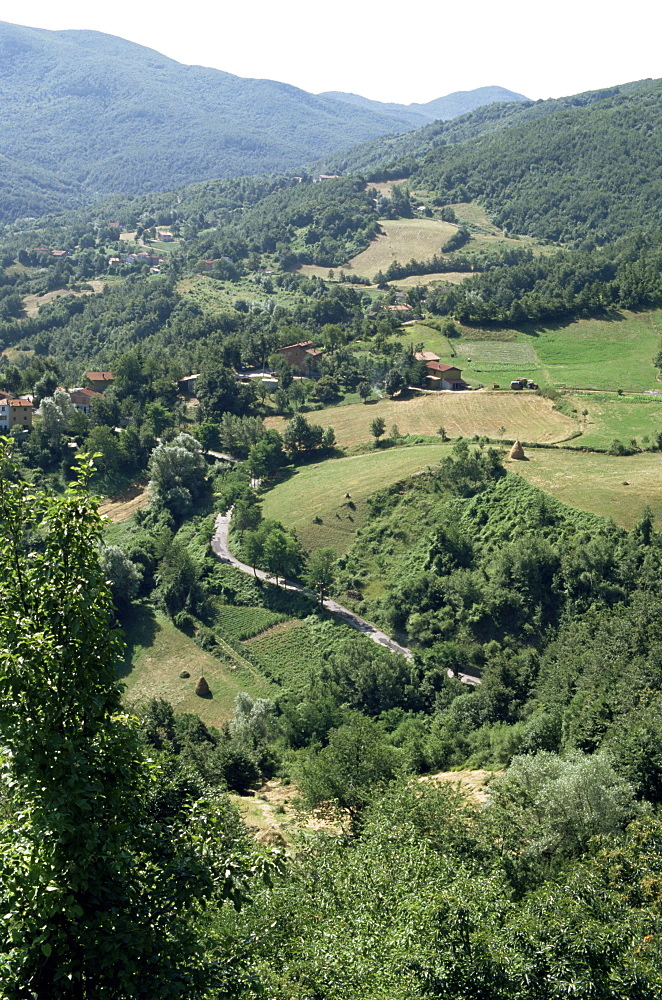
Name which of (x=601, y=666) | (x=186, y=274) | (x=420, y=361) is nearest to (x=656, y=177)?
(x=186, y=274)

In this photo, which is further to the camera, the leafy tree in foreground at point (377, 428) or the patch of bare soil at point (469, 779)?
the leafy tree in foreground at point (377, 428)

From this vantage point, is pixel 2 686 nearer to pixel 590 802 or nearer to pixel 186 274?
pixel 590 802

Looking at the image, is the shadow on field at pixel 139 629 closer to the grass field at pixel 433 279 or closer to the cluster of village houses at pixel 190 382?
the cluster of village houses at pixel 190 382

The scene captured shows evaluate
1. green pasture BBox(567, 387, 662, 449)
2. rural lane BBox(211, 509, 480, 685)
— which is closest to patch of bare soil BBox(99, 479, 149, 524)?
rural lane BBox(211, 509, 480, 685)

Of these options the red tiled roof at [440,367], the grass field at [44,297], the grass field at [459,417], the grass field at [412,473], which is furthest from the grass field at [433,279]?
the grass field at [412,473]

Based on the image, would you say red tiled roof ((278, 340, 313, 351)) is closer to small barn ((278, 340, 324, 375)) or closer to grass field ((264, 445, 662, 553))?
small barn ((278, 340, 324, 375))
